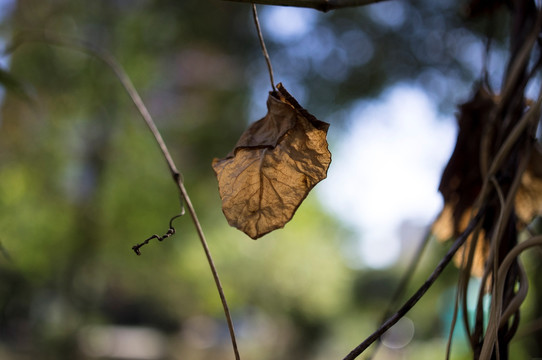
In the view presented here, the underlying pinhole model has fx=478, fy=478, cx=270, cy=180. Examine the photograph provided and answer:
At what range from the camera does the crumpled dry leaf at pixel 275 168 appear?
152mm

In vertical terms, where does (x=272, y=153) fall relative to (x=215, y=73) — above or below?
below

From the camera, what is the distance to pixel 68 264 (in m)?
3.05

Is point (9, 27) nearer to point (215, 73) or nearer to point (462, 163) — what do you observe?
point (215, 73)

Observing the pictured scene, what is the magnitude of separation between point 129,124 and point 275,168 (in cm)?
309

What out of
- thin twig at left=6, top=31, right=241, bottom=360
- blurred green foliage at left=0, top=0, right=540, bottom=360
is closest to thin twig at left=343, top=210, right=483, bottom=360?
thin twig at left=6, top=31, right=241, bottom=360

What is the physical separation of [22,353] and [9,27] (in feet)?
7.93

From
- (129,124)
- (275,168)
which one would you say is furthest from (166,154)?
(129,124)

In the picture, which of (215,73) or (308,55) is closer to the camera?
(308,55)

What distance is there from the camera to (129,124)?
3092mm

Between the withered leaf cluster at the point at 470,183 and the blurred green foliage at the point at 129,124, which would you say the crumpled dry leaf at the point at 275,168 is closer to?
the withered leaf cluster at the point at 470,183

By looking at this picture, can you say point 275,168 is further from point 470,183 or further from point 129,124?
point 129,124

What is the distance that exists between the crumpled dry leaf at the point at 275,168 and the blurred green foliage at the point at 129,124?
0.99m

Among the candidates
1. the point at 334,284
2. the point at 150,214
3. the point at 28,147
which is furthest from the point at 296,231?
the point at 28,147

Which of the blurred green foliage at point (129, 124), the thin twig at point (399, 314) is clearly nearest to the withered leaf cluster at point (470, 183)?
the thin twig at point (399, 314)
